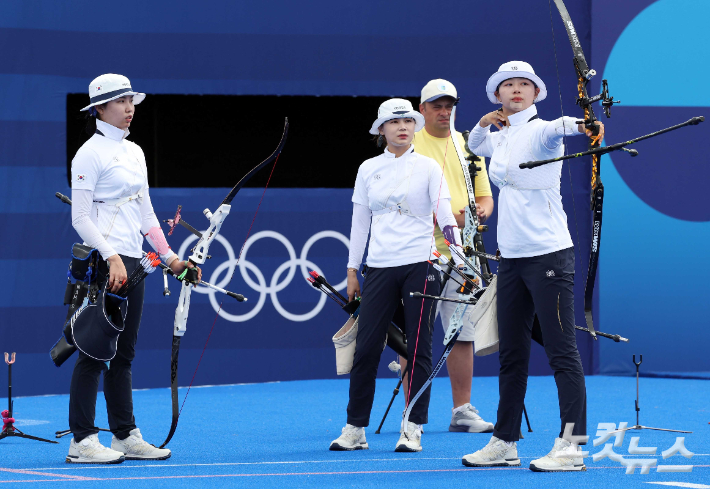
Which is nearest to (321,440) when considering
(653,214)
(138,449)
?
(138,449)

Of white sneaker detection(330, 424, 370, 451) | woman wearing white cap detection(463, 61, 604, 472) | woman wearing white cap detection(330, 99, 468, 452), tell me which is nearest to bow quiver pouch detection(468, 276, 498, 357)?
woman wearing white cap detection(463, 61, 604, 472)

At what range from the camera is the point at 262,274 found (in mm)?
7383

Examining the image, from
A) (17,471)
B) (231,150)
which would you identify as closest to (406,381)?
(17,471)

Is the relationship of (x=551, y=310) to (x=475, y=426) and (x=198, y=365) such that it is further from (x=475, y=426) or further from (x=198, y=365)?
(x=198, y=365)

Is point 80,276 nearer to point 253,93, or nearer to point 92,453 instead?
point 92,453

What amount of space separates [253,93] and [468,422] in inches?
134

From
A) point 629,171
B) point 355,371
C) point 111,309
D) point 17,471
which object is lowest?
point 17,471

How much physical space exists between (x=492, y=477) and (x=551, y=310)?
66 centimetres

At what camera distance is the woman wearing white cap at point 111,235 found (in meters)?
4.08

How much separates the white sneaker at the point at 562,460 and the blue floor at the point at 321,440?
5 centimetres

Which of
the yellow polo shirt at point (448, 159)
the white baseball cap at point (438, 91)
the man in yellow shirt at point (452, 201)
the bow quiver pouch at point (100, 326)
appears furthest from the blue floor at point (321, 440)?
the white baseball cap at point (438, 91)

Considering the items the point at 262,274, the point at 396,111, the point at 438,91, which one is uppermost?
the point at 438,91

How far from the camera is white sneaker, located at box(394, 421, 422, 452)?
4338mm

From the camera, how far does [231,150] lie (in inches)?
303
